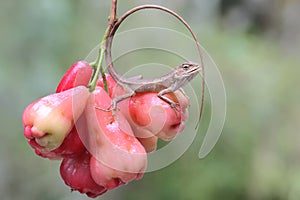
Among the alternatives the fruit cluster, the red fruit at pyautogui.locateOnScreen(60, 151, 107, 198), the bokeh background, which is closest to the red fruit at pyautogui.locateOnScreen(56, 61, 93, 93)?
the fruit cluster

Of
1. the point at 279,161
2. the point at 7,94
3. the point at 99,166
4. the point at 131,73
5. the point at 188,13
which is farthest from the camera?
the point at 188,13

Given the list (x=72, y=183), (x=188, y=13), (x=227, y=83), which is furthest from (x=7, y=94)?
(x=188, y=13)

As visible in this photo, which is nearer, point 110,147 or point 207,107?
point 110,147

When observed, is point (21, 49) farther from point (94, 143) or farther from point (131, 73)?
point (94, 143)

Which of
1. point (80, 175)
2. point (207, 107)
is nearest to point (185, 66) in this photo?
point (80, 175)

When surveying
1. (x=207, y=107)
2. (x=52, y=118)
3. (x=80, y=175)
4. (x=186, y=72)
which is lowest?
(x=207, y=107)

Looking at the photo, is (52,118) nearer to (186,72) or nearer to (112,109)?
(112,109)

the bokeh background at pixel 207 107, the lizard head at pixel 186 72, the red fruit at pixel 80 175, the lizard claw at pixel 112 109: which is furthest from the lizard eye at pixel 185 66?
the bokeh background at pixel 207 107
